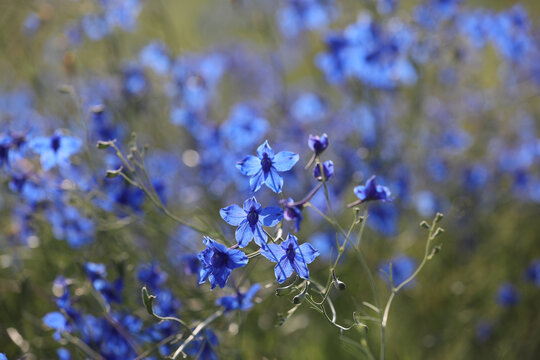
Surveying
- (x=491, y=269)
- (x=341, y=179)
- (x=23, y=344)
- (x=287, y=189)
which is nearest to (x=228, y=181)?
(x=287, y=189)

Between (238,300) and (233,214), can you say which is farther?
(238,300)

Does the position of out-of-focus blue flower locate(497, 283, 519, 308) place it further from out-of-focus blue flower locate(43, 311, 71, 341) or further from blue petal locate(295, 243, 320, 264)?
out-of-focus blue flower locate(43, 311, 71, 341)

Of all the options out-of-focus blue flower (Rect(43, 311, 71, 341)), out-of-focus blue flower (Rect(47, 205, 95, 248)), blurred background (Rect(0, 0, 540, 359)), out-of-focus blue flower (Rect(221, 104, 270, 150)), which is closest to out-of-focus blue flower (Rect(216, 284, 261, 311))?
blurred background (Rect(0, 0, 540, 359))

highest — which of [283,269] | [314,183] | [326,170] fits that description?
[314,183]

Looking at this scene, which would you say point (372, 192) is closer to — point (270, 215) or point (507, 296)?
point (270, 215)

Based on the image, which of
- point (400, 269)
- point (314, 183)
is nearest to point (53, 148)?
point (314, 183)

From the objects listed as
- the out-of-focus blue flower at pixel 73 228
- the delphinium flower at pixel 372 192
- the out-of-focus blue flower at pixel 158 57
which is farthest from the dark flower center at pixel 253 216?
the out-of-focus blue flower at pixel 158 57

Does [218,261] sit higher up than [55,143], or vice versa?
[55,143]

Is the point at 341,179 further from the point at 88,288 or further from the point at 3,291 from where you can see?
the point at 3,291
